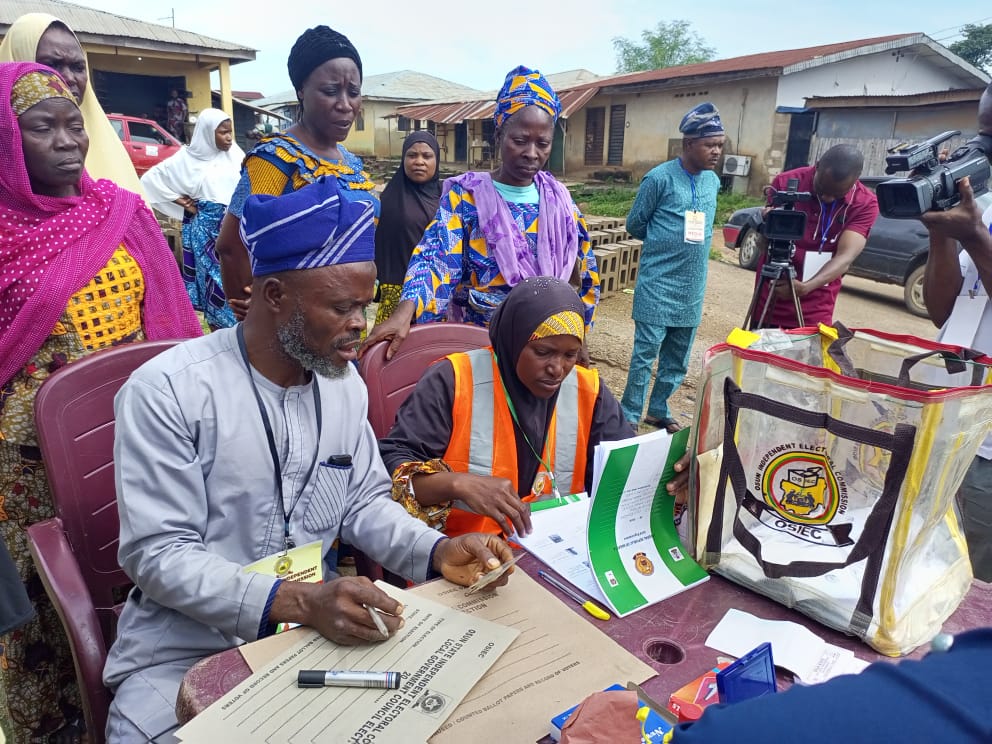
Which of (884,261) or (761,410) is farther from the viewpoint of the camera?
(884,261)

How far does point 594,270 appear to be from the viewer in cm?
317

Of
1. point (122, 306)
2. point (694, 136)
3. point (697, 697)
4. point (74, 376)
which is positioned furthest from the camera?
point (694, 136)

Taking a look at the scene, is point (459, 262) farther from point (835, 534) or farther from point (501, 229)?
point (835, 534)

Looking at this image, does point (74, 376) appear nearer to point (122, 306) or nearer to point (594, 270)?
point (122, 306)

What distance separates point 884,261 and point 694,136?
19.3 feet

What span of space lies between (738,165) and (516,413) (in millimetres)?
15868

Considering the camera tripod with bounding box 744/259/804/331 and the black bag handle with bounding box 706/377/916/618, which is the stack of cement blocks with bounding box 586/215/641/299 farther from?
the black bag handle with bounding box 706/377/916/618

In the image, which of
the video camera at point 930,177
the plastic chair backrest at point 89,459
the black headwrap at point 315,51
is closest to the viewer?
the plastic chair backrest at point 89,459

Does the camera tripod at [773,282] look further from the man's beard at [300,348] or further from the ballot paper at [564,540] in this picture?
the man's beard at [300,348]

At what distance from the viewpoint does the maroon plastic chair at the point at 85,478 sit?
1533mm

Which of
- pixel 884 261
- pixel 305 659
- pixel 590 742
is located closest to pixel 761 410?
pixel 590 742

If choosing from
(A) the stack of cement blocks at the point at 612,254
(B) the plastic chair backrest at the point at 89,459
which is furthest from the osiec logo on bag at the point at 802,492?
(A) the stack of cement blocks at the point at 612,254

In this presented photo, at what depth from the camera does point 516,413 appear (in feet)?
6.70

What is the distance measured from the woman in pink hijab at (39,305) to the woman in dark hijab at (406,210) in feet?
7.47
